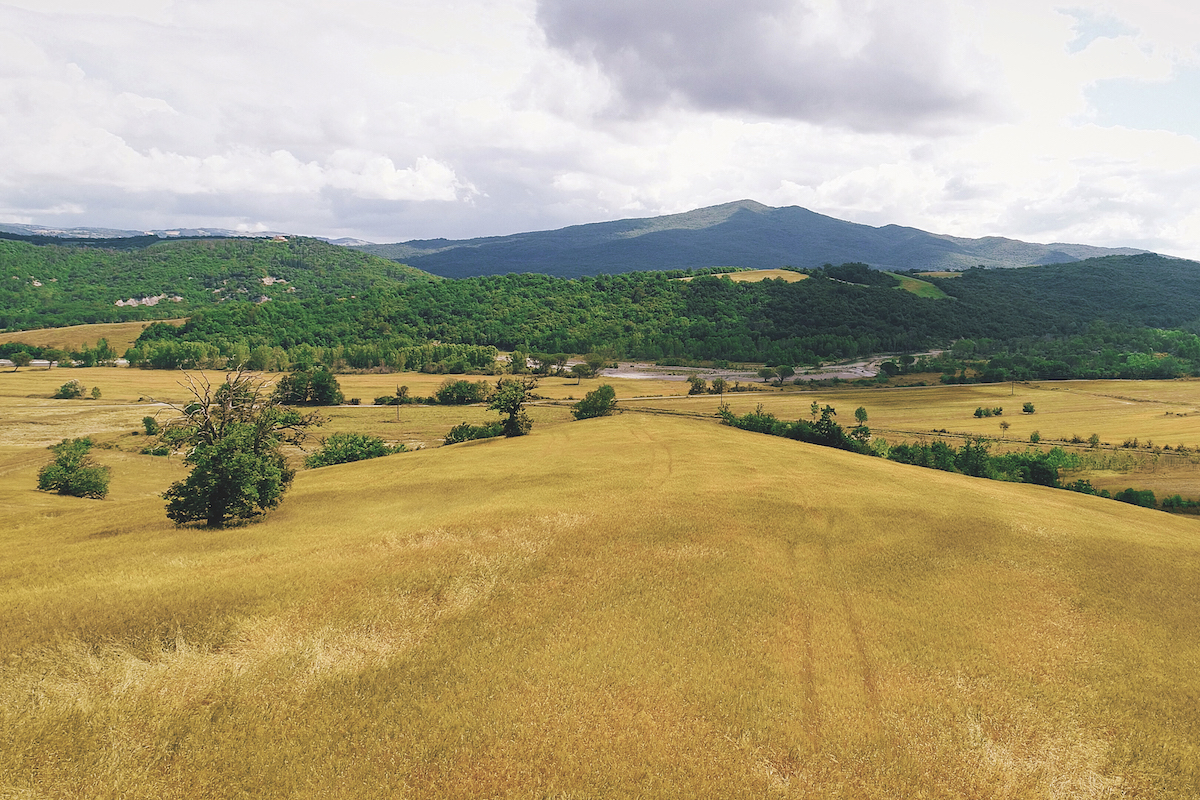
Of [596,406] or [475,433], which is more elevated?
[596,406]

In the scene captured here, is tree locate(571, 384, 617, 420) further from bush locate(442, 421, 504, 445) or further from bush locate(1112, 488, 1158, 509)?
bush locate(1112, 488, 1158, 509)

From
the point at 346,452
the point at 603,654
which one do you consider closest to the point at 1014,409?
the point at 346,452

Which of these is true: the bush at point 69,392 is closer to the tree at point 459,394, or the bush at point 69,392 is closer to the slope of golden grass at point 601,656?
the tree at point 459,394

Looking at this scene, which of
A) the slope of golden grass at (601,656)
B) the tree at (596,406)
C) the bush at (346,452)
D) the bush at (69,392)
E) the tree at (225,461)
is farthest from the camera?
the bush at (69,392)

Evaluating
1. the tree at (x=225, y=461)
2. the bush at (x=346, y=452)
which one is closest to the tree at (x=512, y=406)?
the bush at (x=346, y=452)

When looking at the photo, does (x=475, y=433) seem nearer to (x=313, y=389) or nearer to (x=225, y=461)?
(x=225, y=461)

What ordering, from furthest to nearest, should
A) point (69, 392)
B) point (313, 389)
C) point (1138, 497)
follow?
point (313, 389) < point (69, 392) < point (1138, 497)

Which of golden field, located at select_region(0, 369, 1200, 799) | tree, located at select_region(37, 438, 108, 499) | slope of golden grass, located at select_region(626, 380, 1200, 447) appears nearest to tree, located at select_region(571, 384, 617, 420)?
slope of golden grass, located at select_region(626, 380, 1200, 447)
